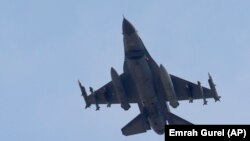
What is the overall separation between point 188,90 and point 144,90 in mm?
6102

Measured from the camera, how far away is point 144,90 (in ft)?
164

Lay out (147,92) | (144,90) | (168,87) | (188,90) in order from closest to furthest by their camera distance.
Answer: (144,90), (147,92), (168,87), (188,90)

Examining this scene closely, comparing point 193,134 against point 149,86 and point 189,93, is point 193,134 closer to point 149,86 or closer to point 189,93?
point 149,86

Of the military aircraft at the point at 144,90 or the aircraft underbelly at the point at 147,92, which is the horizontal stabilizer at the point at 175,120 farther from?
the aircraft underbelly at the point at 147,92

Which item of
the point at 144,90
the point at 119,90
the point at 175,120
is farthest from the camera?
the point at 175,120

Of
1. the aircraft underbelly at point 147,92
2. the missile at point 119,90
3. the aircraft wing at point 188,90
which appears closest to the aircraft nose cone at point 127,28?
the aircraft underbelly at point 147,92

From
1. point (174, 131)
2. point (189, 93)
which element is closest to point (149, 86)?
point (189, 93)

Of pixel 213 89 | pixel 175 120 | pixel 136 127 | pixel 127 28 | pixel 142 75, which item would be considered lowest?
pixel 136 127

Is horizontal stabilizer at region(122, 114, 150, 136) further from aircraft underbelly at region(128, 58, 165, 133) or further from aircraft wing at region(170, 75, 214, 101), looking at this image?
aircraft wing at region(170, 75, 214, 101)

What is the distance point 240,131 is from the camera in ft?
70.6

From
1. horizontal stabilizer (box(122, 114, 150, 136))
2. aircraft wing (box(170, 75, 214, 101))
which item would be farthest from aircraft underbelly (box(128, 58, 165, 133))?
aircraft wing (box(170, 75, 214, 101))

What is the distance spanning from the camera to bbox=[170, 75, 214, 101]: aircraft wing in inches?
2120

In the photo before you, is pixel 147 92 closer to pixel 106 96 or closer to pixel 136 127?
pixel 136 127

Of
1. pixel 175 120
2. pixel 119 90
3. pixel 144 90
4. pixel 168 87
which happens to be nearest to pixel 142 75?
pixel 144 90
